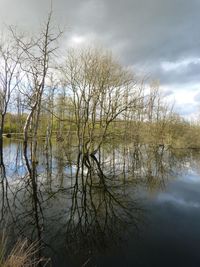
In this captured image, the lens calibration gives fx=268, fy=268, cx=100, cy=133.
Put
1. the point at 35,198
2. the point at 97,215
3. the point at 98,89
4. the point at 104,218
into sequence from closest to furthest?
the point at 104,218 → the point at 97,215 → the point at 35,198 → the point at 98,89

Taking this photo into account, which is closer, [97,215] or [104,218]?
[104,218]

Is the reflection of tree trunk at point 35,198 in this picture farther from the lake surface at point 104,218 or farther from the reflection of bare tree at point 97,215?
the reflection of bare tree at point 97,215

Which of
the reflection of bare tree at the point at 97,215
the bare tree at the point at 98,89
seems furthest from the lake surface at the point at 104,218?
the bare tree at the point at 98,89

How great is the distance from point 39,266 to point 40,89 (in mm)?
14318

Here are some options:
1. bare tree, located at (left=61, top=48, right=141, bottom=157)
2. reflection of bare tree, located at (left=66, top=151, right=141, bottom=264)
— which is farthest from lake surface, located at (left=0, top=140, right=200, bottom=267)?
bare tree, located at (left=61, top=48, right=141, bottom=157)

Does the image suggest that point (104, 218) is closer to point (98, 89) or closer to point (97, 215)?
point (97, 215)

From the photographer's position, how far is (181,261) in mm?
5242

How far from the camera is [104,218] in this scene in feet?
24.4

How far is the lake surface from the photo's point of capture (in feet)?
17.6

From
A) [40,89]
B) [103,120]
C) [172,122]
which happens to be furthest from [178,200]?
[172,122]

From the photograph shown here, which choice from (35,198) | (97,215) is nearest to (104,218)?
(97,215)

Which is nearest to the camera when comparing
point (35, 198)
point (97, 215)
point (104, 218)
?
point (104, 218)

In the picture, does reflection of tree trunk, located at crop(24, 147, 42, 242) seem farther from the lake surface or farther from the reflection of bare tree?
the reflection of bare tree

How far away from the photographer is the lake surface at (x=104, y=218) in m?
5.36
